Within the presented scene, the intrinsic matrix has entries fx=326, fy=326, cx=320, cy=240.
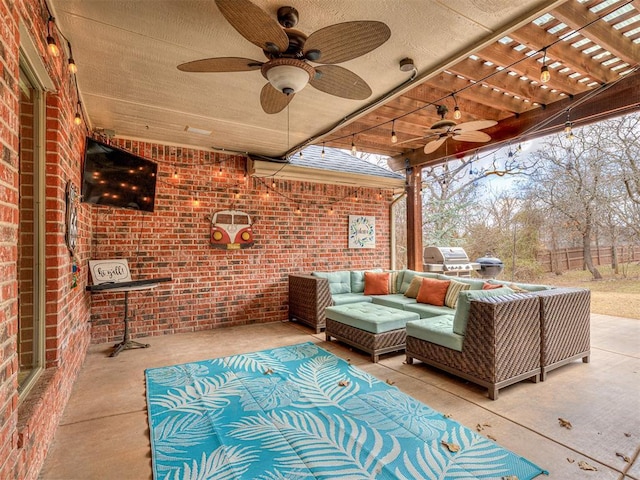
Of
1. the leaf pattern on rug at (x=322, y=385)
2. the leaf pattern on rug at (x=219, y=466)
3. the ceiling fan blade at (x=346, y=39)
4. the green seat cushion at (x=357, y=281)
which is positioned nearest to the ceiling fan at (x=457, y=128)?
the ceiling fan blade at (x=346, y=39)

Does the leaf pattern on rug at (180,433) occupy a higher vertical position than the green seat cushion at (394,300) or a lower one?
lower

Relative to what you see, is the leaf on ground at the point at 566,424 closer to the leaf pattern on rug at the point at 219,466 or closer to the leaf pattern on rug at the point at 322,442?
the leaf pattern on rug at the point at 322,442

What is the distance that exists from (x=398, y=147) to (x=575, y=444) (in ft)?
16.7

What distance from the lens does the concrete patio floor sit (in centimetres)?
191

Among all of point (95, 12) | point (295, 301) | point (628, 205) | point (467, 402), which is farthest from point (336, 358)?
point (628, 205)

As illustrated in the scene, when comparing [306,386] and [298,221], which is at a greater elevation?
[298,221]

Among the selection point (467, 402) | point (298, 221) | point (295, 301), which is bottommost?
point (467, 402)

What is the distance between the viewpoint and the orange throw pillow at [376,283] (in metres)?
5.48

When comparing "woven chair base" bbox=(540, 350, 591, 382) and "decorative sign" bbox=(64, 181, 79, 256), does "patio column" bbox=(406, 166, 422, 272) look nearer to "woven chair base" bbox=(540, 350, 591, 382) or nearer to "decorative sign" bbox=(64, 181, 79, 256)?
"woven chair base" bbox=(540, 350, 591, 382)

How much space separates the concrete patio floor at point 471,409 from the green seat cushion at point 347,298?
38.3 inches

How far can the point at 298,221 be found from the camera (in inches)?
231

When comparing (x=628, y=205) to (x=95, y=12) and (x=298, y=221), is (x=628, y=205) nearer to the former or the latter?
(x=298, y=221)

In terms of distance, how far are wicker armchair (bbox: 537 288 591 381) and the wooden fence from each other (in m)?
3.47

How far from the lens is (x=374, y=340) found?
142 inches
